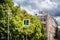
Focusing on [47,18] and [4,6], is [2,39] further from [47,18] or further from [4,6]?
[47,18]

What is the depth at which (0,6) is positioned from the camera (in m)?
A: 56.7

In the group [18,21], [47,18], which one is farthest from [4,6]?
[47,18]

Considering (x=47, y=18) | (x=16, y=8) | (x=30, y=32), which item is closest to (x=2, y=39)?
(x=30, y=32)

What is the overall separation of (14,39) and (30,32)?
7.53m

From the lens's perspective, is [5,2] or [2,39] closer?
[5,2]

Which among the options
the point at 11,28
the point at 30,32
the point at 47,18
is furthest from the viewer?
the point at 47,18

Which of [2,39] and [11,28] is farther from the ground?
[11,28]

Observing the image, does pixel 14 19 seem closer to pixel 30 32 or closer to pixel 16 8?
pixel 16 8

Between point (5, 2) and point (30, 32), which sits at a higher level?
point (5, 2)

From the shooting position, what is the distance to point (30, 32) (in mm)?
65250

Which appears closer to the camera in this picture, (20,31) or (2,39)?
(20,31)

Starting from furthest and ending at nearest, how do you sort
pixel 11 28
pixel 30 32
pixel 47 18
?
pixel 47 18, pixel 30 32, pixel 11 28

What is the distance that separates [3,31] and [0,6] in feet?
16.5

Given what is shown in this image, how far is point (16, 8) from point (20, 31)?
15.7 ft
